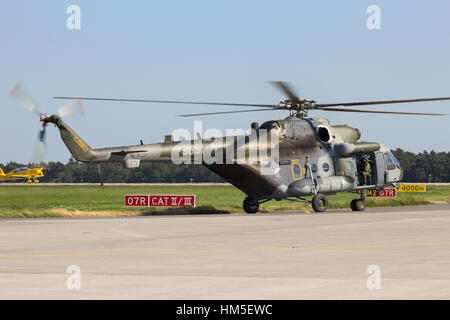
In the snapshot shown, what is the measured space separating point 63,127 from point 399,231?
15696 mm

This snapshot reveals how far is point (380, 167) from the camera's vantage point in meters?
44.8

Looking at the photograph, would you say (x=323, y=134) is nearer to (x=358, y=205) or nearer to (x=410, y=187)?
(x=358, y=205)

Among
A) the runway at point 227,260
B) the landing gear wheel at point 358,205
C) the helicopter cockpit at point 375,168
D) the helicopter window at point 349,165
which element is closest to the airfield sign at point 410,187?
the helicopter cockpit at point 375,168

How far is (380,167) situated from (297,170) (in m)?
5.67

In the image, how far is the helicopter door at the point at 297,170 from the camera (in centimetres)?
4173

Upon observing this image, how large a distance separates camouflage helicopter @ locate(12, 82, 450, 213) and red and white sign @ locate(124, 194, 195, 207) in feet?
16.4

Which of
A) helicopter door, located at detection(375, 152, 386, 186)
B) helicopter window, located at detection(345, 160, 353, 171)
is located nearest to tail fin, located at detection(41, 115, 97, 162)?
helicopter window, located at detection(345, 160, 353, 171)

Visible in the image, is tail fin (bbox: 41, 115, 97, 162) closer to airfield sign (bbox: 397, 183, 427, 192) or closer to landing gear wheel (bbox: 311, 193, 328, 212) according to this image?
landing gear wheel (bbox: 311, 193, 328, 212)

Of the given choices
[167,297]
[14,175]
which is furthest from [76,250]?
[14,175]

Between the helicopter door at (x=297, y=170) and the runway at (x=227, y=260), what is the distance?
32.7ft

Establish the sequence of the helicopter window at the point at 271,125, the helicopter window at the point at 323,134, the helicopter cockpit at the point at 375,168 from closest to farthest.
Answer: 1. the helicopter window at the point at 271,125
2. the helicopter window at the point at 323,134
3. the helicopter cockpit at the point at 375,168

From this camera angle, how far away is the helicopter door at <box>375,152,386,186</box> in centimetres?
4472

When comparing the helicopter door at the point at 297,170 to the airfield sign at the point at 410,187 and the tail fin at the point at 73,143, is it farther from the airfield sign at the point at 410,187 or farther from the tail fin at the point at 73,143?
the airfield sign at the point at 410,187

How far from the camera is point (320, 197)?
42156 mm
